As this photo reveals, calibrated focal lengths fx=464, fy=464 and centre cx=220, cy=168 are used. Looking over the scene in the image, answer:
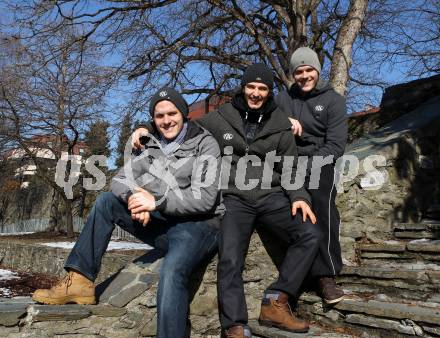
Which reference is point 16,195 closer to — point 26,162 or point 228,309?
point 26,162

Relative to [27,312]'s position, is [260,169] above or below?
above

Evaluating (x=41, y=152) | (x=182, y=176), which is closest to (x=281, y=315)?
(x=182, y=176)

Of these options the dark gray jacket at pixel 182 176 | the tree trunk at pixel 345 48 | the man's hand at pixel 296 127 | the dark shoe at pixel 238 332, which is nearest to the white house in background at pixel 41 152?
the tree trunk at pixel 345 48

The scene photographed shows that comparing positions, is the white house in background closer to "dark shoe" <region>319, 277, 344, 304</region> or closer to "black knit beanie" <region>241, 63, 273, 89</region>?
"black knit beanie" <region>241, 63, 273, 89</region>

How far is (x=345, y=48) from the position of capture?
746 cm

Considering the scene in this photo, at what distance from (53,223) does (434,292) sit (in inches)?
796

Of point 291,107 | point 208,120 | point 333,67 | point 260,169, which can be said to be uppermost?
point 333,67

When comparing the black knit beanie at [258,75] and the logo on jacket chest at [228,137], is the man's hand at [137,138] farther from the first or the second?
the black knit beanie at [258,75]

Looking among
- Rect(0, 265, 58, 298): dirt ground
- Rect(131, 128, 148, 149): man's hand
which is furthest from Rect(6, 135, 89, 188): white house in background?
Rect(131, 128, 148, 149): man's hand

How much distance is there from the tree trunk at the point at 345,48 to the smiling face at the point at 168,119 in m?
4.85

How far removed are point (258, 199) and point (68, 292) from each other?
134 centimetres

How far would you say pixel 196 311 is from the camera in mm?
3197

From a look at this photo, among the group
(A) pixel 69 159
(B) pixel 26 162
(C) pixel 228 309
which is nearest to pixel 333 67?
(C) pixel 228 309

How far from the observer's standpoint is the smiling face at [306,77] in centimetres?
358
